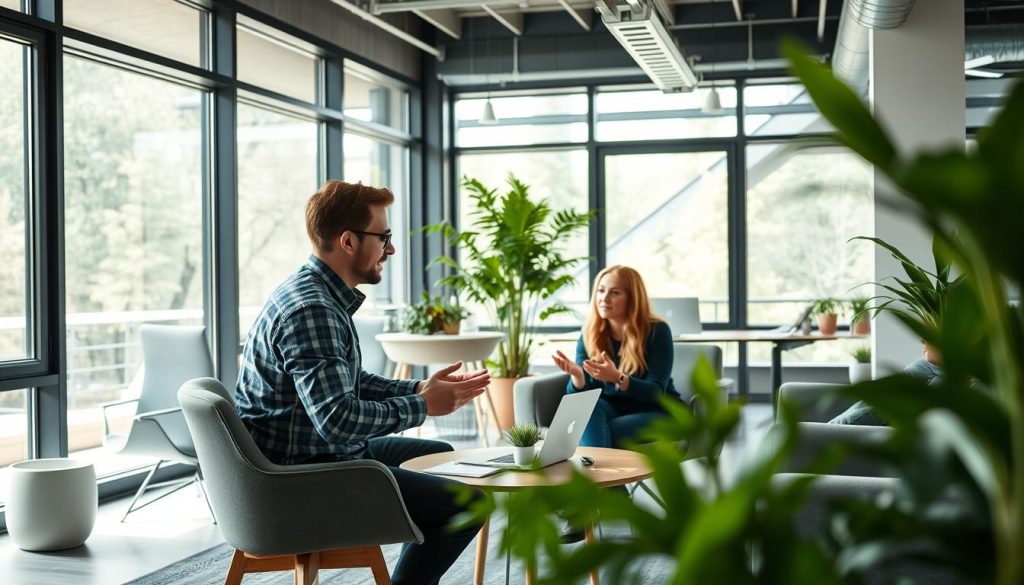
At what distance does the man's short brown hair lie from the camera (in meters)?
2.92

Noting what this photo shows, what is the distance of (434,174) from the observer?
9047mm

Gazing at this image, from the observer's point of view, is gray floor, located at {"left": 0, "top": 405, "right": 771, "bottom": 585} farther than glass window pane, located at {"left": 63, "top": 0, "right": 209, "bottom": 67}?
No

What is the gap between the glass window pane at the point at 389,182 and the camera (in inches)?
321

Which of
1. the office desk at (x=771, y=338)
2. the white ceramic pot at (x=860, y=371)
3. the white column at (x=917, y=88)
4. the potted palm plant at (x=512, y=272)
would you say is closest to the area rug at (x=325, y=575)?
the white column at (x=917, y=88)

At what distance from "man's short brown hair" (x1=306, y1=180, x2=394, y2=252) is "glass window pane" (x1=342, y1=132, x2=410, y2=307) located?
517 centimetres

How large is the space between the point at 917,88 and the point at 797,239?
301 cm

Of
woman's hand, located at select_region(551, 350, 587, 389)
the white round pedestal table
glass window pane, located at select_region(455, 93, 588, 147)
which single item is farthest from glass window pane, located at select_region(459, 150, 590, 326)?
woman's hand, located at select_region(551, 350, 587, 389)

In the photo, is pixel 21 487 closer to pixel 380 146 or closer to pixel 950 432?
pixel 950 432

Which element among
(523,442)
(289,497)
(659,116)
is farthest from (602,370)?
(659,116)

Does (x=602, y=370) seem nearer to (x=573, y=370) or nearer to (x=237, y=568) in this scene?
(x=573, y=370)

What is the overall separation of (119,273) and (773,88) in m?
5.39

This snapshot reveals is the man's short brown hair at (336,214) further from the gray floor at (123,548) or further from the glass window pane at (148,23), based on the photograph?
the glass window pane at (148,23)

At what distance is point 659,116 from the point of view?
8.80 m

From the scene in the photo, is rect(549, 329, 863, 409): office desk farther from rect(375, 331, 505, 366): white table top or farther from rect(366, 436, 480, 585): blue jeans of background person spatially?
rect(366, 436, 480, 585): blue jeans of background person
